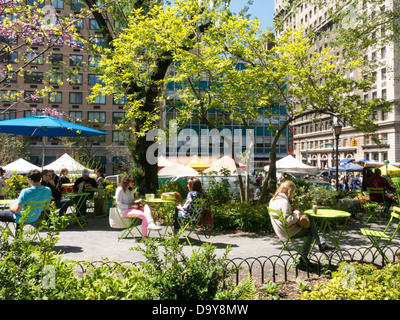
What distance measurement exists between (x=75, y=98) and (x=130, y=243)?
50.8m

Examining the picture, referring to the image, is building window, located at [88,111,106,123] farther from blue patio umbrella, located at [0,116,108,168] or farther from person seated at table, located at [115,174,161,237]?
person seated at table, located at [115,174,161,237]

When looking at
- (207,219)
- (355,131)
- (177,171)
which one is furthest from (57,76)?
(355,131)

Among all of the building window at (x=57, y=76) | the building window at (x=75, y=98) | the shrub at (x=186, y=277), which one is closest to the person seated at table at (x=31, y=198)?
the shrub at (x=186, y=277)

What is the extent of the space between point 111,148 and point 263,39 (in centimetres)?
4487

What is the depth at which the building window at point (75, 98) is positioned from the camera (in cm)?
5306

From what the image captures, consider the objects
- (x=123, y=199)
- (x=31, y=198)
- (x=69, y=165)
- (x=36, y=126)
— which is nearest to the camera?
(x=31, y=198)

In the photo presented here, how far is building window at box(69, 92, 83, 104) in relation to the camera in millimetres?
53062

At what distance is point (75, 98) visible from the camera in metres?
53.2

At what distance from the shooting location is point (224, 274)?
3688 mm

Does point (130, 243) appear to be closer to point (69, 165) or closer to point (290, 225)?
point (290, 225)

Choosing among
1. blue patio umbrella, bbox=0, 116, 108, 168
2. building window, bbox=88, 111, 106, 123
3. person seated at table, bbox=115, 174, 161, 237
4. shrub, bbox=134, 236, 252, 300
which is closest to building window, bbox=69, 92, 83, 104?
building window, bbox=88, 111, 106, 123

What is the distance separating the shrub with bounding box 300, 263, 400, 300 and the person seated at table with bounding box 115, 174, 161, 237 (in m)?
4.11

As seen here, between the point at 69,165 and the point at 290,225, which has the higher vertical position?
the point at 69,165

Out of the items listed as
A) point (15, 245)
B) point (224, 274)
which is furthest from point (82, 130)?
point (224, 274)
